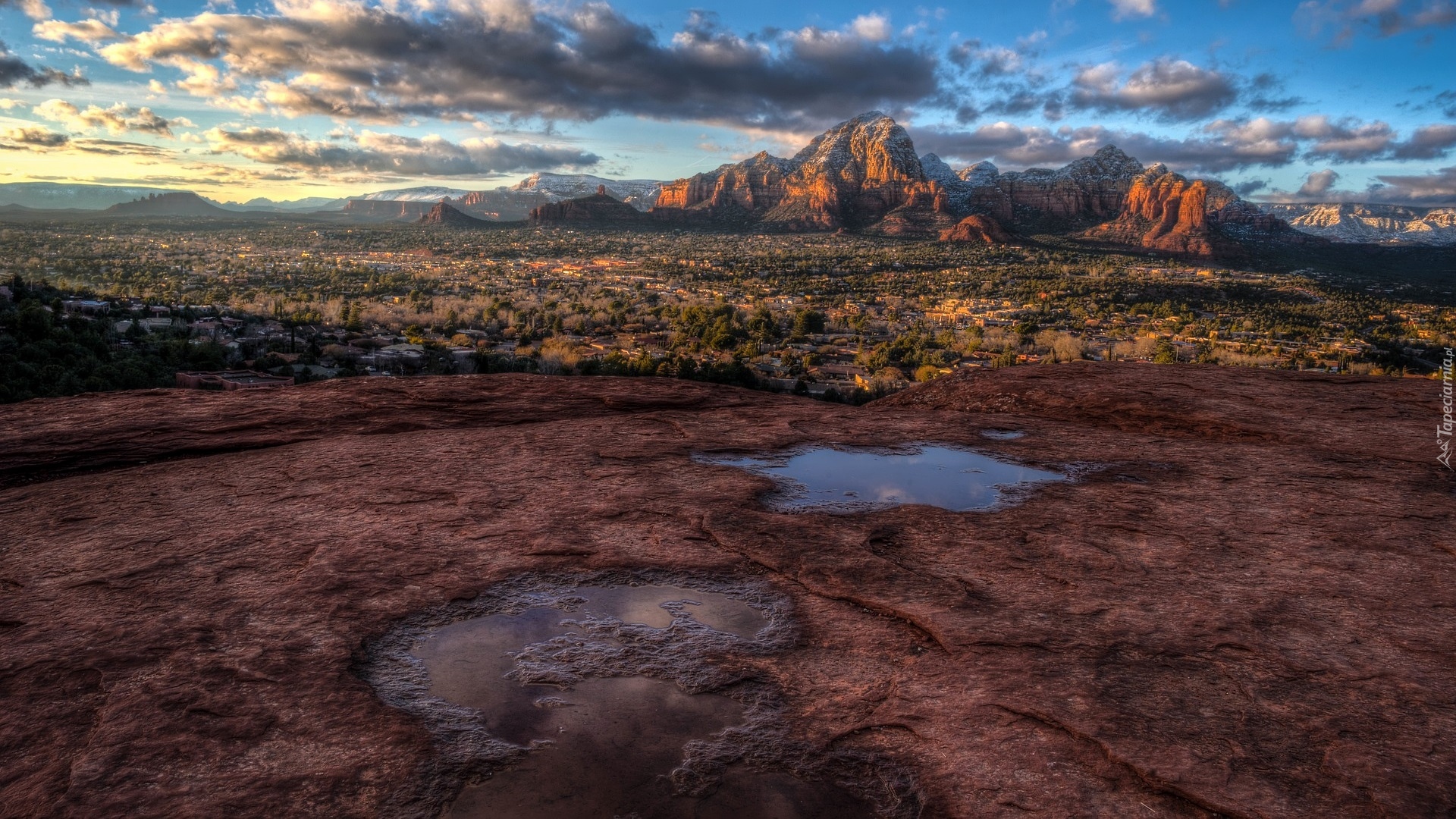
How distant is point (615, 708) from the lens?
3625mm

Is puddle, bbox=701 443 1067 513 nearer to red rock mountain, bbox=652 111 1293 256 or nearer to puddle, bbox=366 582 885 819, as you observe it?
puddle, bbox=366 582 885 819

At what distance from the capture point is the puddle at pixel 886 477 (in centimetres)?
670

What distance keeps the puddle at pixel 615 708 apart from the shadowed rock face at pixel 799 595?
166 mm

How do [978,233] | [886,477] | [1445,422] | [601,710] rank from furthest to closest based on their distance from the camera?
[978,233] < [1445,422] < [886,477] < [601,710]

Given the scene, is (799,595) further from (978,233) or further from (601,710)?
(978,233)

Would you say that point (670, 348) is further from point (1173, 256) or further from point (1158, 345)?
point (1173, 256)

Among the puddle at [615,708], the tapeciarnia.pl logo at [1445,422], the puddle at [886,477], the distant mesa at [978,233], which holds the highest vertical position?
the distant mesa at [978,233]

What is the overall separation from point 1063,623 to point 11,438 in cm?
923

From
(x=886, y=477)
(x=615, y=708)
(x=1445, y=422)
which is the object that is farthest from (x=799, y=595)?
(x=1445, y=422)

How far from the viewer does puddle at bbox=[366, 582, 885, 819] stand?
3031 millimetres

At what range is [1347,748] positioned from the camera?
3.21m

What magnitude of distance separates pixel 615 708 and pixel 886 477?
14.5ft

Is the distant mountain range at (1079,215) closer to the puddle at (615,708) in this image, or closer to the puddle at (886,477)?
the puddle at (886,477)

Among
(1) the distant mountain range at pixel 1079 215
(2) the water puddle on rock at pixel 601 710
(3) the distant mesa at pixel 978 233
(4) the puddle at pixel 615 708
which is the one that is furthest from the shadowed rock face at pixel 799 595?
(1) the distant mountain range at pixel 1079 215
